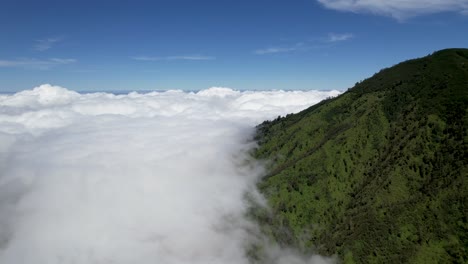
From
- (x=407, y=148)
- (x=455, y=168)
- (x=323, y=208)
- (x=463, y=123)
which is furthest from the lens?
(x=323, y=208)

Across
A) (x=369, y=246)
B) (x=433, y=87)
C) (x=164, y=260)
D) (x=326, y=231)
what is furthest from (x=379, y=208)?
(x=164, y=260)

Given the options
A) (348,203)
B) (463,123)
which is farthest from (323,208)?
(463,123)

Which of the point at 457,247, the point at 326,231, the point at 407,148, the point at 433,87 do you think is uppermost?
the point at 433,87

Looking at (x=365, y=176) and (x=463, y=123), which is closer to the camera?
(x=463, y=123)

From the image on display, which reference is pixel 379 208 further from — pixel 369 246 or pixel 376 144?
Result: pixel 376 144

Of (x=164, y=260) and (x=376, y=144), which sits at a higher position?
(x=376, y=144)

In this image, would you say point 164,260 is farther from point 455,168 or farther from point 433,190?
point 455,168

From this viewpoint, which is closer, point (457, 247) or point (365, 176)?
point (457, 247)

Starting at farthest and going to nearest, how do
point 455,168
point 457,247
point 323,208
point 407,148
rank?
point 323,208
point 407,148
point 455,168
point 457,247

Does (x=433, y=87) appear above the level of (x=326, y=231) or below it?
above
